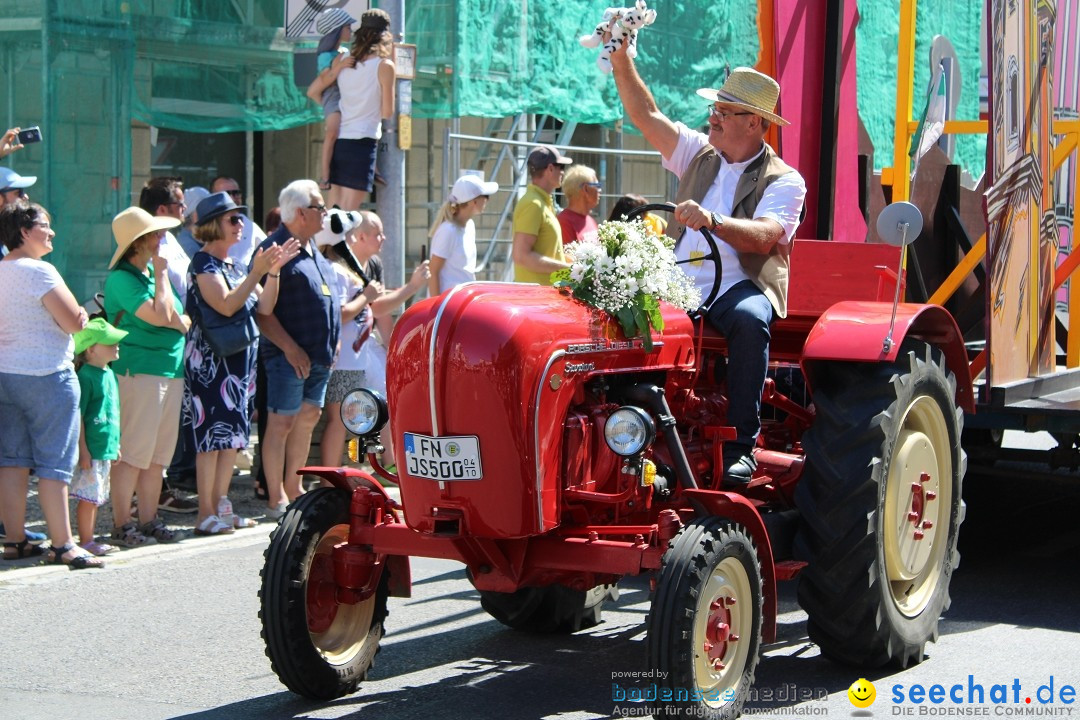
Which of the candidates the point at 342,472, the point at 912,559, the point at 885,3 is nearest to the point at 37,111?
the point at 342,472

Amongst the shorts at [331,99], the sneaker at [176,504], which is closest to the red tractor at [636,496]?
the sneaker at [176,504]

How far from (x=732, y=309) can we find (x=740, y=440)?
1.65 feet

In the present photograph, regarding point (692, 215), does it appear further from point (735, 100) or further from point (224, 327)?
point (224, 327)

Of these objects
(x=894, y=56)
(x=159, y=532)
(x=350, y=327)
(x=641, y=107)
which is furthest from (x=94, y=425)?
(x=894, y=56)

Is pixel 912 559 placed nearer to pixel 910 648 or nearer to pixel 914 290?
pixel 910 648

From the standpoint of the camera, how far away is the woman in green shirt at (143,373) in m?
8.10

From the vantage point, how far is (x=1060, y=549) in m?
7.98

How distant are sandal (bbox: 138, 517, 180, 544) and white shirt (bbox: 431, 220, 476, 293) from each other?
2504 mm

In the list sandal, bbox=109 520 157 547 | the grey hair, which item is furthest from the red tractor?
the grey hair

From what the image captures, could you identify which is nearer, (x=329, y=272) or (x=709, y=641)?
(x=709, y=641)

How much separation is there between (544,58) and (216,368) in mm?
5341

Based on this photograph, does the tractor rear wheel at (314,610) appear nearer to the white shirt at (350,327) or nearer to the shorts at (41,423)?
the shorts at (41,423)

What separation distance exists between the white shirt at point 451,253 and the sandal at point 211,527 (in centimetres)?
224

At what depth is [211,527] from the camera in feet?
27.5
